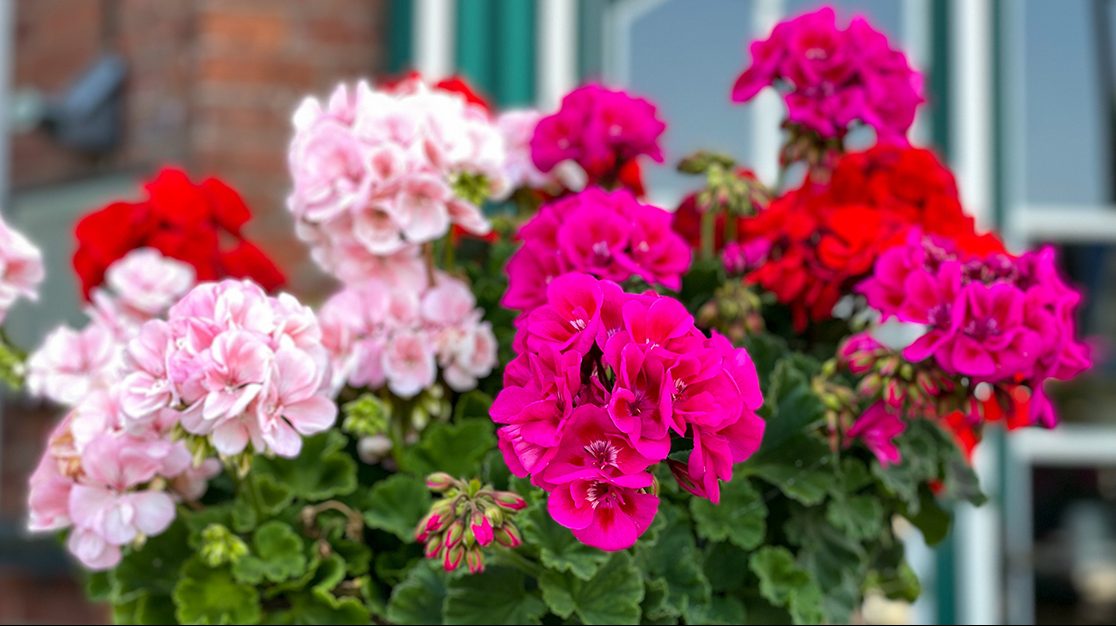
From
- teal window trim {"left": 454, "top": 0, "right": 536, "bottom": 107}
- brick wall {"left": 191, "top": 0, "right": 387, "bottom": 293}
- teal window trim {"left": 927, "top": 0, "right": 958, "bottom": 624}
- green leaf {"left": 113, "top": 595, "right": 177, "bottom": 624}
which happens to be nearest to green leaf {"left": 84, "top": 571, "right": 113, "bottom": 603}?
green leaf {"left": 113, "top": 595, "right": 177, "bottom": 624}

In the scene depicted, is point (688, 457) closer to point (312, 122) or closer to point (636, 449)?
point (636, 449)

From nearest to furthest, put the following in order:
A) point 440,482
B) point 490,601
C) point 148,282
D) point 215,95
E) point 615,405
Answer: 1. point 615,405
2. point 440,482
3. point 490,601
4. point 148,282
5. point 215,95

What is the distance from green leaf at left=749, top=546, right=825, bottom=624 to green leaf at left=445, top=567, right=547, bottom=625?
150 mm

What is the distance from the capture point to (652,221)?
89 centimetres

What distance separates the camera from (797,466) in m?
0.93

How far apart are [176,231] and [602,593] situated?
0.49 meters

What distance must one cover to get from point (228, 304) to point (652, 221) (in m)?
0.27

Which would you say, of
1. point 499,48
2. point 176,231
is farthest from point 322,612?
point 499,48

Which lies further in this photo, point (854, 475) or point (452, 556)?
point (854, 475)

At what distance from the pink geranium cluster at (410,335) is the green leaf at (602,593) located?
0.62ft

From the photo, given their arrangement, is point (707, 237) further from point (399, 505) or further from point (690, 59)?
point (690, 59)

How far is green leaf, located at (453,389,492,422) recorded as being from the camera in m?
0.99

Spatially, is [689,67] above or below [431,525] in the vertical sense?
above

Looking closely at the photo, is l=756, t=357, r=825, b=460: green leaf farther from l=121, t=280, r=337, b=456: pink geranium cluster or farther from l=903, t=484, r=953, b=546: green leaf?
l=121, t=280, r=337, b=456: pink geranium cluster
